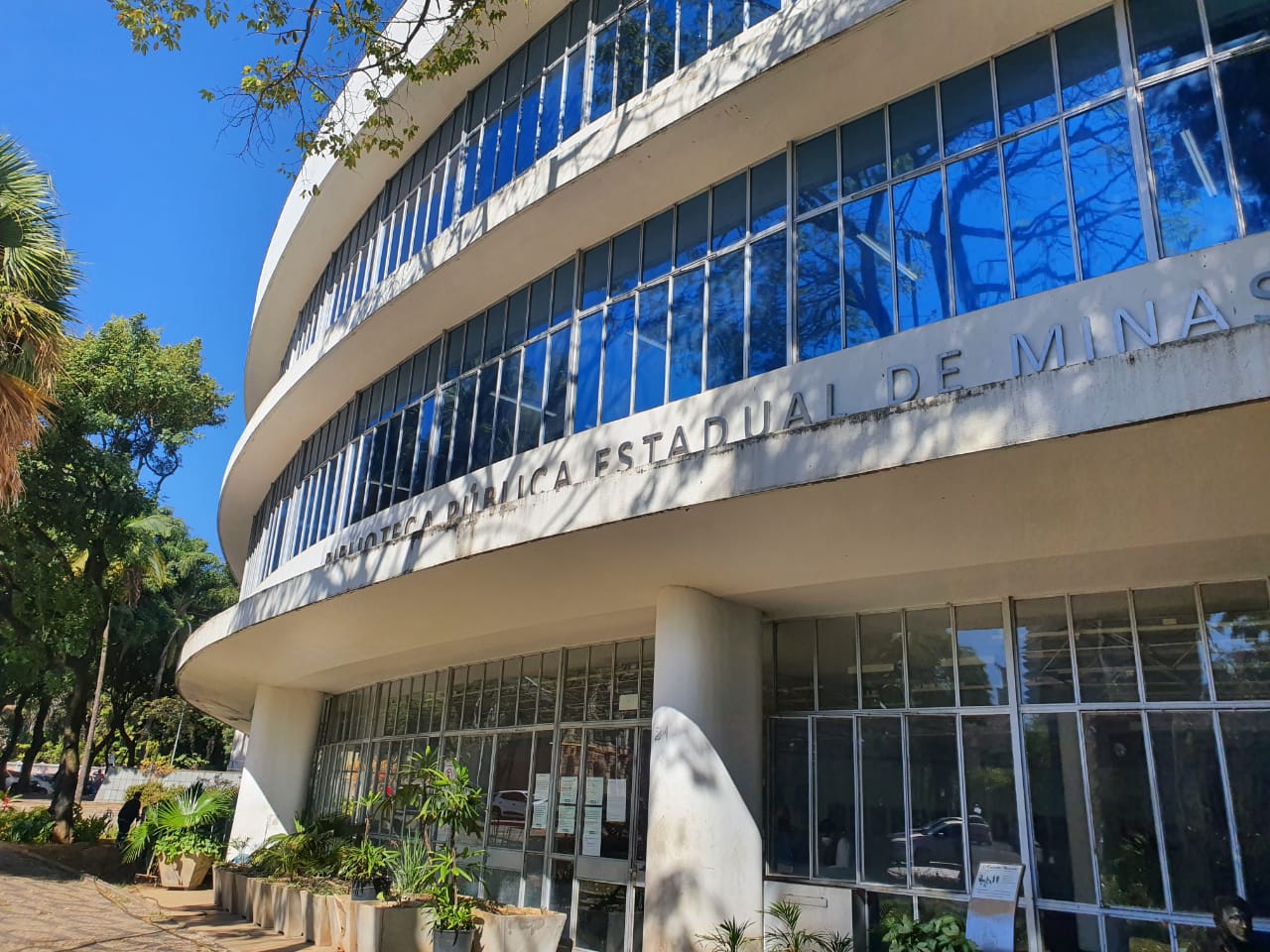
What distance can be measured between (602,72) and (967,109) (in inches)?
190

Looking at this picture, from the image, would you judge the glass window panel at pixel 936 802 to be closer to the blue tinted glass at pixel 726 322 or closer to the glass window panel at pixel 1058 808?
the glass window panel at pixel 1058 808

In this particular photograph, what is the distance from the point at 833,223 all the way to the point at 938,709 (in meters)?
4.90

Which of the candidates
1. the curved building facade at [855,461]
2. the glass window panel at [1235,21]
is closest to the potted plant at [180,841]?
the curved building facade at [855,461]

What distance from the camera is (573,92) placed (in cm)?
1205

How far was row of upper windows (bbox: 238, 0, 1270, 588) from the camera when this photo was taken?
7.16 metres

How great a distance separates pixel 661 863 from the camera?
9273mm

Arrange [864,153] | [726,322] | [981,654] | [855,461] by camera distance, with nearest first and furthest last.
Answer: [855,461] → [864,153] → [981,654] → [726,322]

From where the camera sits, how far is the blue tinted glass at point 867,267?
8516 millimetres

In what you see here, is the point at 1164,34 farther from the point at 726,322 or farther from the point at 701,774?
the point at 701,774

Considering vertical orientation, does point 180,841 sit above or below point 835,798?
below

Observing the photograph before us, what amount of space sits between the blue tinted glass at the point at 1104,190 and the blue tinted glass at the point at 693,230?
3.81 m

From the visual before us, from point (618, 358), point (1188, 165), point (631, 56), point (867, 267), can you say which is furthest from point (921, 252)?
point (631, 56)

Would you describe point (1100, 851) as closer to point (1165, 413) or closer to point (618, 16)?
Answer: point (1165, 413)

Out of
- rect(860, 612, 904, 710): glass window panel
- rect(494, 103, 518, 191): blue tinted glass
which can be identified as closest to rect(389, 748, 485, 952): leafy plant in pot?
rect(860, 612, 904, 710): glass window panel
